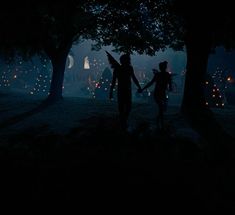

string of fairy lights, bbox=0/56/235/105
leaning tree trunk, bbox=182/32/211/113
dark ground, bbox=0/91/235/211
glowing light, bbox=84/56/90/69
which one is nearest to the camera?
dark ground, bbox=0/91/235/211

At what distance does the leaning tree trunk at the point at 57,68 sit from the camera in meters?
18.8

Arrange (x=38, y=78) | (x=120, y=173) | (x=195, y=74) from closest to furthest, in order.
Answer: (x=120, y=173) → (x=195, y=74) → (x=38, y=78)

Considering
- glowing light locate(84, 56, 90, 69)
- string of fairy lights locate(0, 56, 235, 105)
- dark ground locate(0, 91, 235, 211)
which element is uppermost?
glowing light locate(84, 56, 90, 69)

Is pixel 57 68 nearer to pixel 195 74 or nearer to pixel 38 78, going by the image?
pixel 195 74

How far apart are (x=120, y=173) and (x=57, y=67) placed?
14715 millimetres

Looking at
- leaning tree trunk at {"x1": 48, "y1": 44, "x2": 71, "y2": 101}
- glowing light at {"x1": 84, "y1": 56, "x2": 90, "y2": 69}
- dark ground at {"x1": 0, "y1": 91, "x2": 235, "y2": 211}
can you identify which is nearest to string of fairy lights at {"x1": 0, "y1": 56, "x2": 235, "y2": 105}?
leaning tree trunk at {"x1": 48, "y1": 44, "x2": 71, "y2": 101}

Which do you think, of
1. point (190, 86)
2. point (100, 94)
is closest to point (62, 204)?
point (190, 86)

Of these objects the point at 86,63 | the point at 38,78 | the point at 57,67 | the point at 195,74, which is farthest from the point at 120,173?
the point at 86,63

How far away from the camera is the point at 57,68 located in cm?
1908

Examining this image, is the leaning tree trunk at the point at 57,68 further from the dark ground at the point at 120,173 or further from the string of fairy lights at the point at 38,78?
the string of fairy lights at the point at 38,78

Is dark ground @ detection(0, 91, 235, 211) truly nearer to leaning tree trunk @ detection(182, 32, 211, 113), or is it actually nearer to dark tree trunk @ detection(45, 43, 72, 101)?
leaning tree trunk @ detection(182, 32, 211, 113)

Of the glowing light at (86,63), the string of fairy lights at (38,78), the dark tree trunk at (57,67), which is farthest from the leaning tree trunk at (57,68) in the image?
the glowing light at (86,63)

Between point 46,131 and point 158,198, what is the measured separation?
21.5 ft

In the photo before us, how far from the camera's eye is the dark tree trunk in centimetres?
1878
